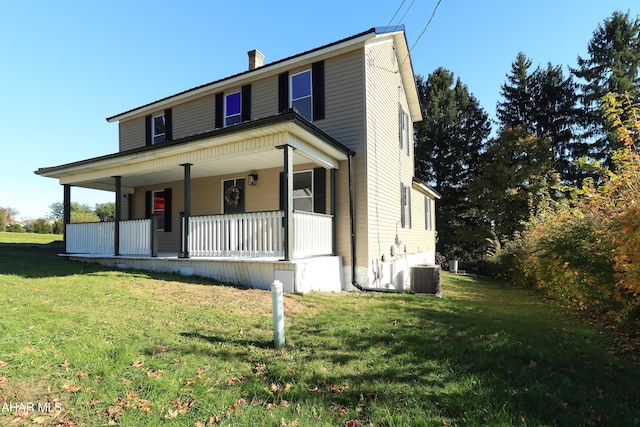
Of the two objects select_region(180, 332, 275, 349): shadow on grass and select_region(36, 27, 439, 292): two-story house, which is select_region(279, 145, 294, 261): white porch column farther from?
select_region(180, 332, 275, 349): shadow on grass

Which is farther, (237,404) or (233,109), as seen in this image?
(233,109)

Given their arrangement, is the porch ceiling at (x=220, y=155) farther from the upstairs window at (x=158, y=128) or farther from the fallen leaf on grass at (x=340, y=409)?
the fallen leaf on grass at (x=340, y=409)

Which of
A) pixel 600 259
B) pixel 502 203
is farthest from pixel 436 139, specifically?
pixel 600 259

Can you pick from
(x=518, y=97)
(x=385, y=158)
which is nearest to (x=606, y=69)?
(x=518, y=97)

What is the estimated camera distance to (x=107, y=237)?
10555mm

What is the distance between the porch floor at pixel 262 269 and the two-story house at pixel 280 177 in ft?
0.11

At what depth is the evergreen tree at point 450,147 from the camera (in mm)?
27812

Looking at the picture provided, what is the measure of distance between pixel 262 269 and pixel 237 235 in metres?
1.16

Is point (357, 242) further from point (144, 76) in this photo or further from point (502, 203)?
point (502, 203)

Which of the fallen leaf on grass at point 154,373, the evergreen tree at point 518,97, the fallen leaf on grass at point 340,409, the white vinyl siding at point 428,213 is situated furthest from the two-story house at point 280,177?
the evergreen tree at point 518,97

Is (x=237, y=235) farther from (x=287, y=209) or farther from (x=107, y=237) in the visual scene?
(x=107, y=237)

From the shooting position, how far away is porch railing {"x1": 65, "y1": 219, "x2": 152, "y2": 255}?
31.6ft

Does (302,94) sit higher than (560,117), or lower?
lower

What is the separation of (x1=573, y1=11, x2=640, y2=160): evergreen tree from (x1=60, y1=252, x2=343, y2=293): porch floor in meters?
26.2
